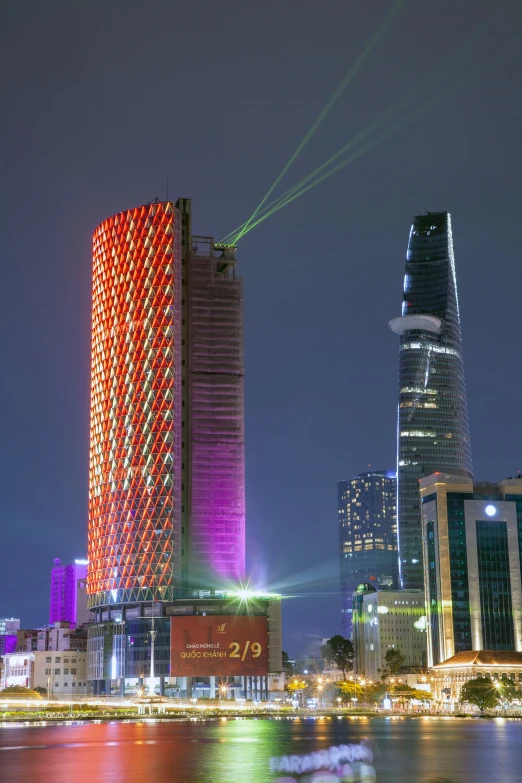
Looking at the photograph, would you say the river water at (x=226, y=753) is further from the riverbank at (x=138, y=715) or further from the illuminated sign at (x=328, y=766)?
the riverbank at (x=138, y=715)

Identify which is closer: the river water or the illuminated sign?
the illuminated sign

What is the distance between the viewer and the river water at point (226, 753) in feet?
235

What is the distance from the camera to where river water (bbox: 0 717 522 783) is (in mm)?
71562

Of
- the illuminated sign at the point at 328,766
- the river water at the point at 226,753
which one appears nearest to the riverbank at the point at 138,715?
the river water at the point at 226,753

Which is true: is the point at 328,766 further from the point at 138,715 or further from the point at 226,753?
the point at 138,715

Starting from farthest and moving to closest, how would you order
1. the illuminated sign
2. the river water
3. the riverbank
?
1. the riverbank
2. the river water
3. the illuminated sign

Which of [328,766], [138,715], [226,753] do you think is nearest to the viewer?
[328,766]

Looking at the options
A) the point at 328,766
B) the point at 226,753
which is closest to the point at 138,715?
the point at 226,753

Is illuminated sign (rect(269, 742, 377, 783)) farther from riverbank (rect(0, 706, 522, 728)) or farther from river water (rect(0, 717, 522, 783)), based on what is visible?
riverbank (rect(0, 706, 522, 728))

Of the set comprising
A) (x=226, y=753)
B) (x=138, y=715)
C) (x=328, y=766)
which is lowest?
(x=138, y=715)

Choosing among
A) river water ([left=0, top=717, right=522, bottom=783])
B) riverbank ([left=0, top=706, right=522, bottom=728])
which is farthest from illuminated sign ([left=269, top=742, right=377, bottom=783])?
riverbank ([left=0, top=706, right=522, bottom=728])

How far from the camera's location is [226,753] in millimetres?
92125

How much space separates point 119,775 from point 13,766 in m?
11.9

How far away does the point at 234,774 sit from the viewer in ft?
237
